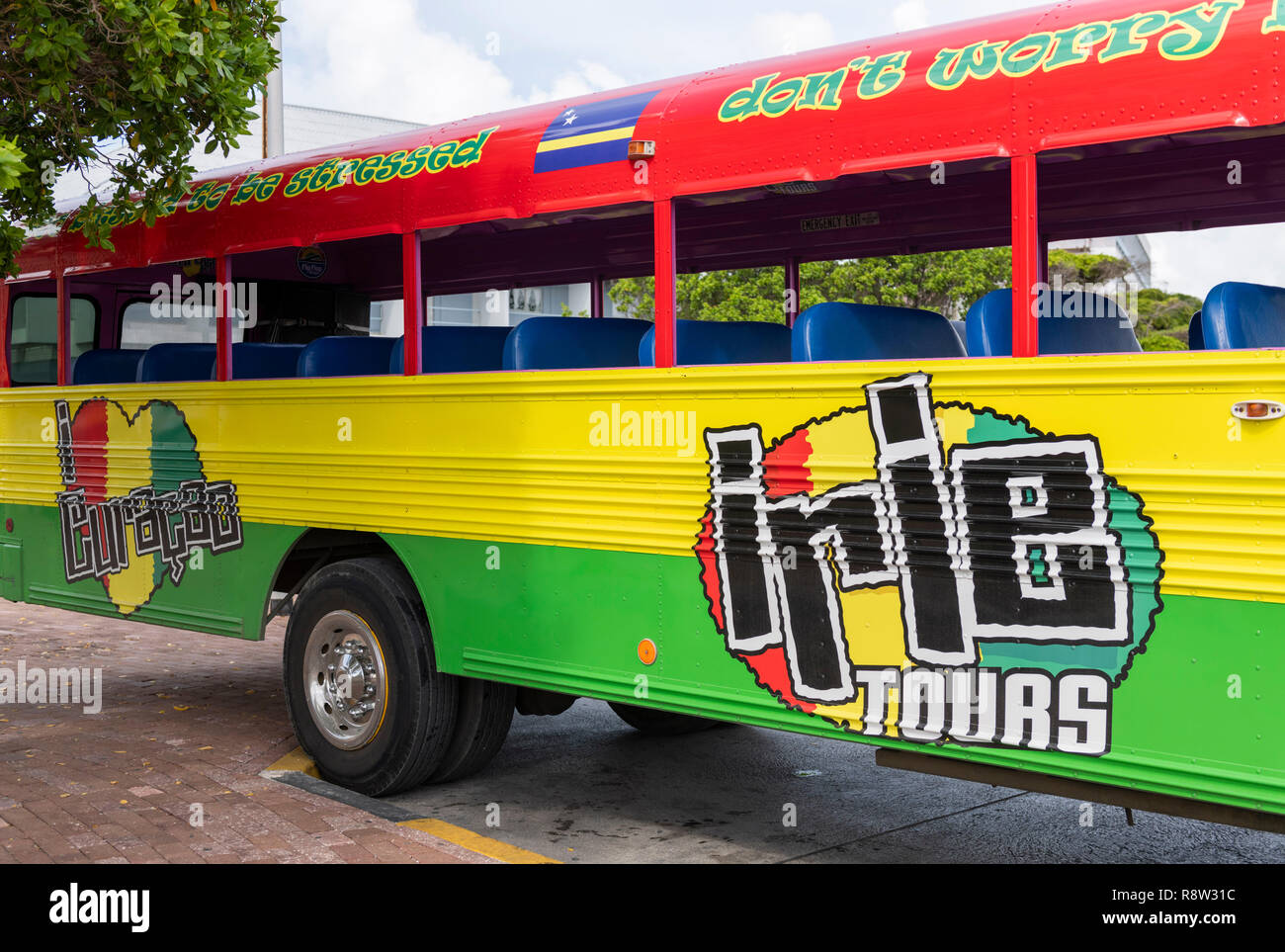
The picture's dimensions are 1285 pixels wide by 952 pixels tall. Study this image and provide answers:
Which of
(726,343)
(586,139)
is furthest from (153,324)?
(726,343)

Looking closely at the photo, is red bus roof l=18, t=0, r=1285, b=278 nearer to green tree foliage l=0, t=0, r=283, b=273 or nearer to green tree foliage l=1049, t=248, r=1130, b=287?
green tree foliage l=0, t=0, r=283, b=273

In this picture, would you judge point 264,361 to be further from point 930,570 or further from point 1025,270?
point 1025,270

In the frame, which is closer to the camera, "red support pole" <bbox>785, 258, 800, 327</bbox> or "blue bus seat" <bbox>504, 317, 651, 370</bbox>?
"blue bus seat" <bbox>504, 317, 651, 370</bbox>

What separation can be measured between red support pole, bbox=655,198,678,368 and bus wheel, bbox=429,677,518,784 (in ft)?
6.16

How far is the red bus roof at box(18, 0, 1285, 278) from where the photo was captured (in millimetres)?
3648

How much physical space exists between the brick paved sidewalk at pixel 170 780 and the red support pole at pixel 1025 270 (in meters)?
2.71

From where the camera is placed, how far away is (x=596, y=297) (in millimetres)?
7410

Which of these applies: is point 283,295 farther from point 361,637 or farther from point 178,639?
point 178,639

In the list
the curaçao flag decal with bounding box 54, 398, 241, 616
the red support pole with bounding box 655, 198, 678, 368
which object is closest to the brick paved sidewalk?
the curaçao flag decal with bounding box 54, 398, 241, 616

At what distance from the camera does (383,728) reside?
5.84 metres

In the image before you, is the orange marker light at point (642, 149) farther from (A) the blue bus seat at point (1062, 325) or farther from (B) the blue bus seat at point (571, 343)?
(A) the blue bus seat at point (1062, 325)

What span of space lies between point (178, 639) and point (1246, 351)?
8.90m
